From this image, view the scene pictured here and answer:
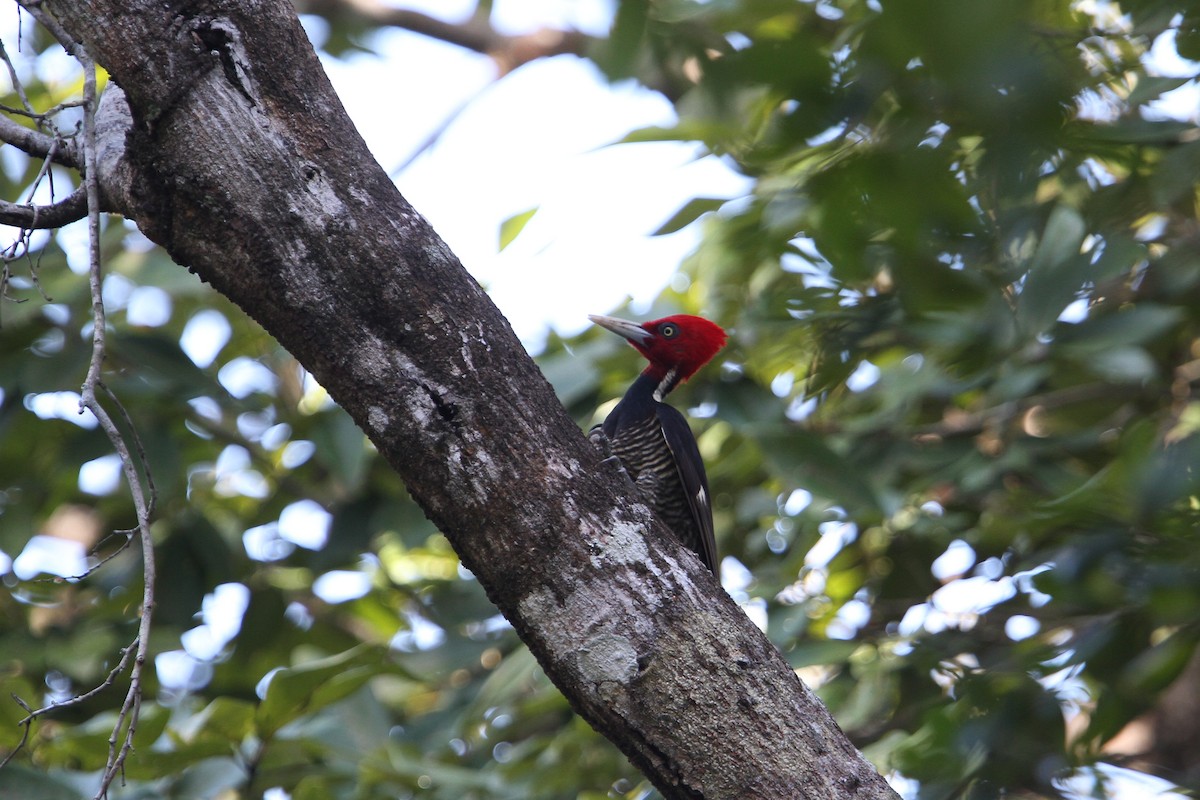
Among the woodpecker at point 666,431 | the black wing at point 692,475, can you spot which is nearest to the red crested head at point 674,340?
the woodpecker at point 666,431

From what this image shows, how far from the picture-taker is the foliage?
1000mm

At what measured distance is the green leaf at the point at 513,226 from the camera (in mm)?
3812

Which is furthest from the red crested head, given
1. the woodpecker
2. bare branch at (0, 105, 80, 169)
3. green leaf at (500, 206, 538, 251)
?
bare branch at (0, 105, 80, 169)

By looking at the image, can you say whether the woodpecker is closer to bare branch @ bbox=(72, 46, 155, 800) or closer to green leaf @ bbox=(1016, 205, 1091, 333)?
bare branch @ bbox=(72, 46, 155, 800)

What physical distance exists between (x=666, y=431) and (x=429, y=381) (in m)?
1.88

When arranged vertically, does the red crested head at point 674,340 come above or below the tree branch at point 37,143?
below

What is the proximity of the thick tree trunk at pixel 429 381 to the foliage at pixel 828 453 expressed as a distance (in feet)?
1.60

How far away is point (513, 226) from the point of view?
3.83 m

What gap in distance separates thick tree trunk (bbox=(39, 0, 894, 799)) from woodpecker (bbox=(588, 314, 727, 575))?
149 centimetres

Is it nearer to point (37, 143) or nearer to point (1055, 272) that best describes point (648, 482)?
A: point (37, 143)

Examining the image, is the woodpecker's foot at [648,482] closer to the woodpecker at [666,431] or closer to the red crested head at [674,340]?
the woodpecker at [666,431]

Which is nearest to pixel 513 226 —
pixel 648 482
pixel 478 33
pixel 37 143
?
pixel 648 482

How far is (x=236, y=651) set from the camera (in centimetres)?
400

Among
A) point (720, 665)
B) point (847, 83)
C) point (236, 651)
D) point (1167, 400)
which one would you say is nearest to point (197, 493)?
point (236, 651)
